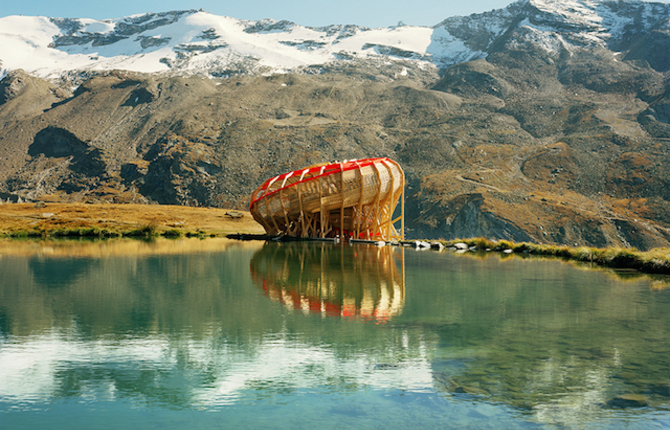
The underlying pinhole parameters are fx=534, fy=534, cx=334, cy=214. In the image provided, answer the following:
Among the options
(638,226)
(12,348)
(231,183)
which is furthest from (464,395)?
(231,183)

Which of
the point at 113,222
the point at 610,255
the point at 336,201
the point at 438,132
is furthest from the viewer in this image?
the point at 438,132

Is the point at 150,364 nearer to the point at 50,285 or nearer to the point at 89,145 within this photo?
the point at 50,285

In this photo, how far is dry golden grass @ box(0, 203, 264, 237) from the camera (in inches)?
1708

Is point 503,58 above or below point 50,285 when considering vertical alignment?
above

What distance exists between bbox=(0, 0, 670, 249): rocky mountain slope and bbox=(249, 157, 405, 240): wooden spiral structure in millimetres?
30339

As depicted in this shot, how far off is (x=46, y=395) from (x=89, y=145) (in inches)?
5542

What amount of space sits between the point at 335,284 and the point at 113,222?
39.1m

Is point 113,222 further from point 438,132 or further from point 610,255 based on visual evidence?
point 438,132

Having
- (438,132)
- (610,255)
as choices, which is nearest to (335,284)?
(610,255)

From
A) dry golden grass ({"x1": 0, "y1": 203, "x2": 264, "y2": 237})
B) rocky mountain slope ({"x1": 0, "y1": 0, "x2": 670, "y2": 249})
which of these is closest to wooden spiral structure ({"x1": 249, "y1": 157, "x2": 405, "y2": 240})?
dry golden grass ({"x1": 0, "y1": 203, "x2": 264, "y2": 237})

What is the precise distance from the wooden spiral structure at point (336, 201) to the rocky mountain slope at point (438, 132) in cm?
3034

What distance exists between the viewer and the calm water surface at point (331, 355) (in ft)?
20.1

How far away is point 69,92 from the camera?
190 meters

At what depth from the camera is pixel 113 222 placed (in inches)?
1949
